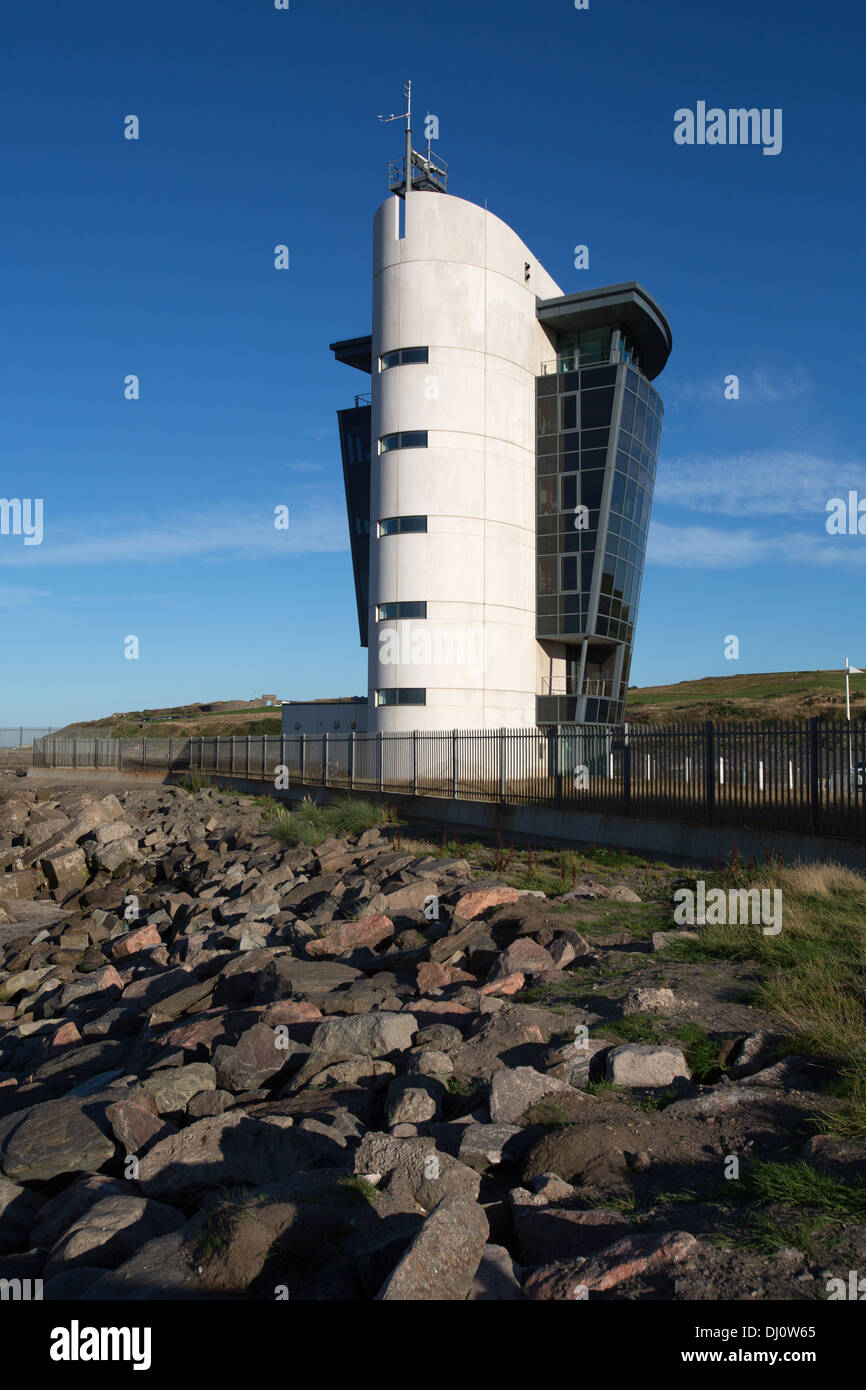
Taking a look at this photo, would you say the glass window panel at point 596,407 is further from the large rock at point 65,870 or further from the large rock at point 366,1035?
the large rock at point 366,1035

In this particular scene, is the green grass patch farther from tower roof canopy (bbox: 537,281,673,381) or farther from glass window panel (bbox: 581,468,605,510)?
tower roof canopy (bbox: 537,281,673,381)

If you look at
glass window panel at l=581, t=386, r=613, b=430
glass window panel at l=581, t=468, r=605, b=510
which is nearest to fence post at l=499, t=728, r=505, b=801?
glass window panel at l=581, t=468, r=605, b=510

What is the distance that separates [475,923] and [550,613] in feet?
97.6

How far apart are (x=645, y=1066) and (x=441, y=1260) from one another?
2.65 metres

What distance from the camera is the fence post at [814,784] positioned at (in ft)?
50.3

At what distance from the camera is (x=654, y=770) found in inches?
724

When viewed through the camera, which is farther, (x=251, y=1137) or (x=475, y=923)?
(x=475, y=923)

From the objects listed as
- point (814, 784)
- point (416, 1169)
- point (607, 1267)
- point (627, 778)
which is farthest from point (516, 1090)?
point (627, 778)

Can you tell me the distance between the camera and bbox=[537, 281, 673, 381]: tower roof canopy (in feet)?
125

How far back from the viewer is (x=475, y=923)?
34.7ft

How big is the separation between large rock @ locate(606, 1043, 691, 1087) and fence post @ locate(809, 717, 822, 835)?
1021cm

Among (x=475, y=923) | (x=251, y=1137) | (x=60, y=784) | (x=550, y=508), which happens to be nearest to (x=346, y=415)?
(x=550, y=508)
